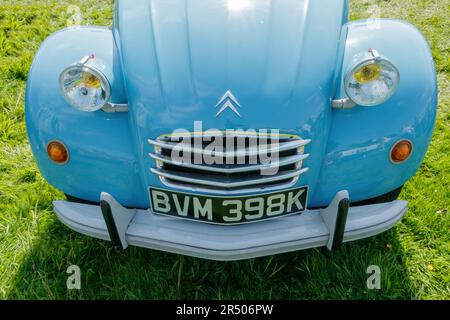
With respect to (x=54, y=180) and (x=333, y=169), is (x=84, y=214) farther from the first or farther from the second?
(x=333, y=169)

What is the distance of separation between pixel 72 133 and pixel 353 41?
4.82 feet

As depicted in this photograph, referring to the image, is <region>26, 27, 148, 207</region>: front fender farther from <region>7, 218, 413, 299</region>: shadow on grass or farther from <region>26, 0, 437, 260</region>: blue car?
<region>7, 218, 413, 299</region>: shadow on grass

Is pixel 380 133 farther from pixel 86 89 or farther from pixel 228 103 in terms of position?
pixel 86 89

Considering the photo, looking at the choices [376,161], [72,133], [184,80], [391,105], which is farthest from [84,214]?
[391,105]

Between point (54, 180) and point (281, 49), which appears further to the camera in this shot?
point (54, 180)

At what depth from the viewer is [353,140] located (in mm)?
2141

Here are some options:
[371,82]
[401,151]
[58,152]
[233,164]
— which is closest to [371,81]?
[371,82]

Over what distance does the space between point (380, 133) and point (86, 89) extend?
4.44 feet

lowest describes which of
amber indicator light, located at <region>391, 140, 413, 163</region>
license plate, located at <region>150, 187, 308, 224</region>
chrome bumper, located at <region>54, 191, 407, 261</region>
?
chrome bumper, located at <region>54, 191, 407, 261</region>

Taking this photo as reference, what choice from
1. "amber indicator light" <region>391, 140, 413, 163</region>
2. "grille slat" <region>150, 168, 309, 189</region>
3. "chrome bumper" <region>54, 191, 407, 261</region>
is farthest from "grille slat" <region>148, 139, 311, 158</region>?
"amber indicator light" <region>391, 140, 413, 163</region>

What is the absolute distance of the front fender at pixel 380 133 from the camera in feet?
7.05

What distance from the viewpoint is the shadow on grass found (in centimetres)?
256

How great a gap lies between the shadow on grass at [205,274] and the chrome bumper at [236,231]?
1.63 feet
